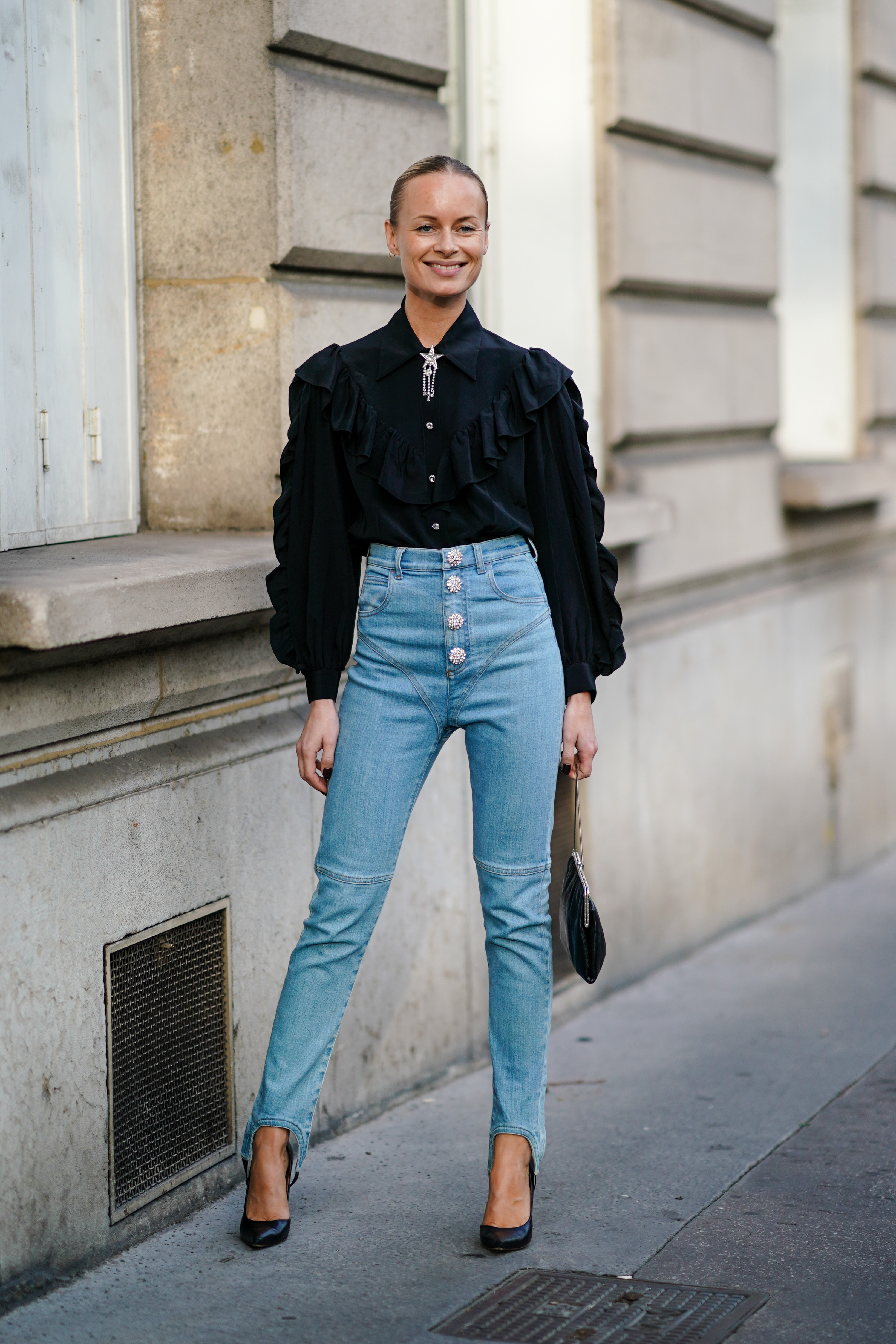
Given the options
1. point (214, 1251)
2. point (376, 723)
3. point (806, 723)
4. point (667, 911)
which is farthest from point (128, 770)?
point (806, 723)

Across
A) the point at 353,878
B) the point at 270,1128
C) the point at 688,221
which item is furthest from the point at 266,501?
the point at 688,221

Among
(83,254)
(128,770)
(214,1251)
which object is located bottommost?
(214,1251)

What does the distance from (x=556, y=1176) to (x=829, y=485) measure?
3.72 meters

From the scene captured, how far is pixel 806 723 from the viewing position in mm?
7305

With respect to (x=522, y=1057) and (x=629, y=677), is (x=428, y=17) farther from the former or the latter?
(x=522, y=1057)

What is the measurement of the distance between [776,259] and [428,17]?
2700mm

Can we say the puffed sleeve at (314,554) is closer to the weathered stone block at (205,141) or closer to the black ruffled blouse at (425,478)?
the black ruffled blouse at (425,478)

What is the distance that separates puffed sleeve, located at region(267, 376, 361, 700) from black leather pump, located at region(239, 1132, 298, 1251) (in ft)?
2.86

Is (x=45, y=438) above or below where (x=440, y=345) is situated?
below

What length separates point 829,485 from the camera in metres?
7.07

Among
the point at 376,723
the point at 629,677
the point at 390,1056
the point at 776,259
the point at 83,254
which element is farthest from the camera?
the point at 776,259

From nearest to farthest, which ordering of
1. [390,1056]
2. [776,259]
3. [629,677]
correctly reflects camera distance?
1. [390,1056]
2. [629,677]
3. [776,259]

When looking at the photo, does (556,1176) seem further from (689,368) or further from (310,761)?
(689,368)

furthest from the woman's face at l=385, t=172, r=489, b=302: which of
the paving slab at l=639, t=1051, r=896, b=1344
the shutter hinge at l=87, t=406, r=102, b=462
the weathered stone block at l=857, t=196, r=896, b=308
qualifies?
the weathered stone block at l=857, t=196, r=896, b=308
